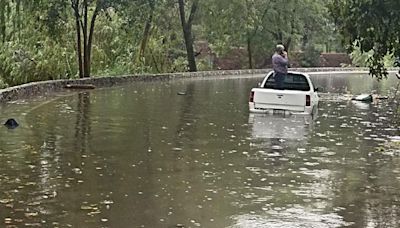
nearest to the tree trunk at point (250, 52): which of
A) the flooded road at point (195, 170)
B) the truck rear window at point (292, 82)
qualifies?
the truck rear window at point (292, 82)

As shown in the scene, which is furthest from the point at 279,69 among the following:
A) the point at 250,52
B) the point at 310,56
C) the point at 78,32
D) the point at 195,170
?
the point at 310,56

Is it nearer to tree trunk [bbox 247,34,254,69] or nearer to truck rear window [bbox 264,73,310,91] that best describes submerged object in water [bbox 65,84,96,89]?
truck rear window [bbox 264,73,310,91]

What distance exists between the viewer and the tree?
17297 mm

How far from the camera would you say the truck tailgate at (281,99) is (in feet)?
72.1

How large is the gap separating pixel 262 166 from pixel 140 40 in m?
36.2

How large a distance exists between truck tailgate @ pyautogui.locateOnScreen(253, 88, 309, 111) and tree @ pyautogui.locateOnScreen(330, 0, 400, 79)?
10.00 feet

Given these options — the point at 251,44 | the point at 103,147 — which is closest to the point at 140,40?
the point at 251,44

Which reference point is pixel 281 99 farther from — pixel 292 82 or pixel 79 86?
pixel 79 86

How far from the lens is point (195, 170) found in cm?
1230

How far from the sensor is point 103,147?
14.6 m

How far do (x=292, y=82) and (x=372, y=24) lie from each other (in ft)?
21.2

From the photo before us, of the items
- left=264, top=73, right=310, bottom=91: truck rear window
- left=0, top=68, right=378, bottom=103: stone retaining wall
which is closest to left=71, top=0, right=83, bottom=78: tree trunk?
left=0, top=68, right=378, bottom=103: stone retaining wall

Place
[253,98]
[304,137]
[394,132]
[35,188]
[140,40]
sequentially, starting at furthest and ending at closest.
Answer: [140,40] < [253,98] < [394,132] < [304,137] < [35,188]

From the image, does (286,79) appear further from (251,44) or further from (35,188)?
(251,44)
